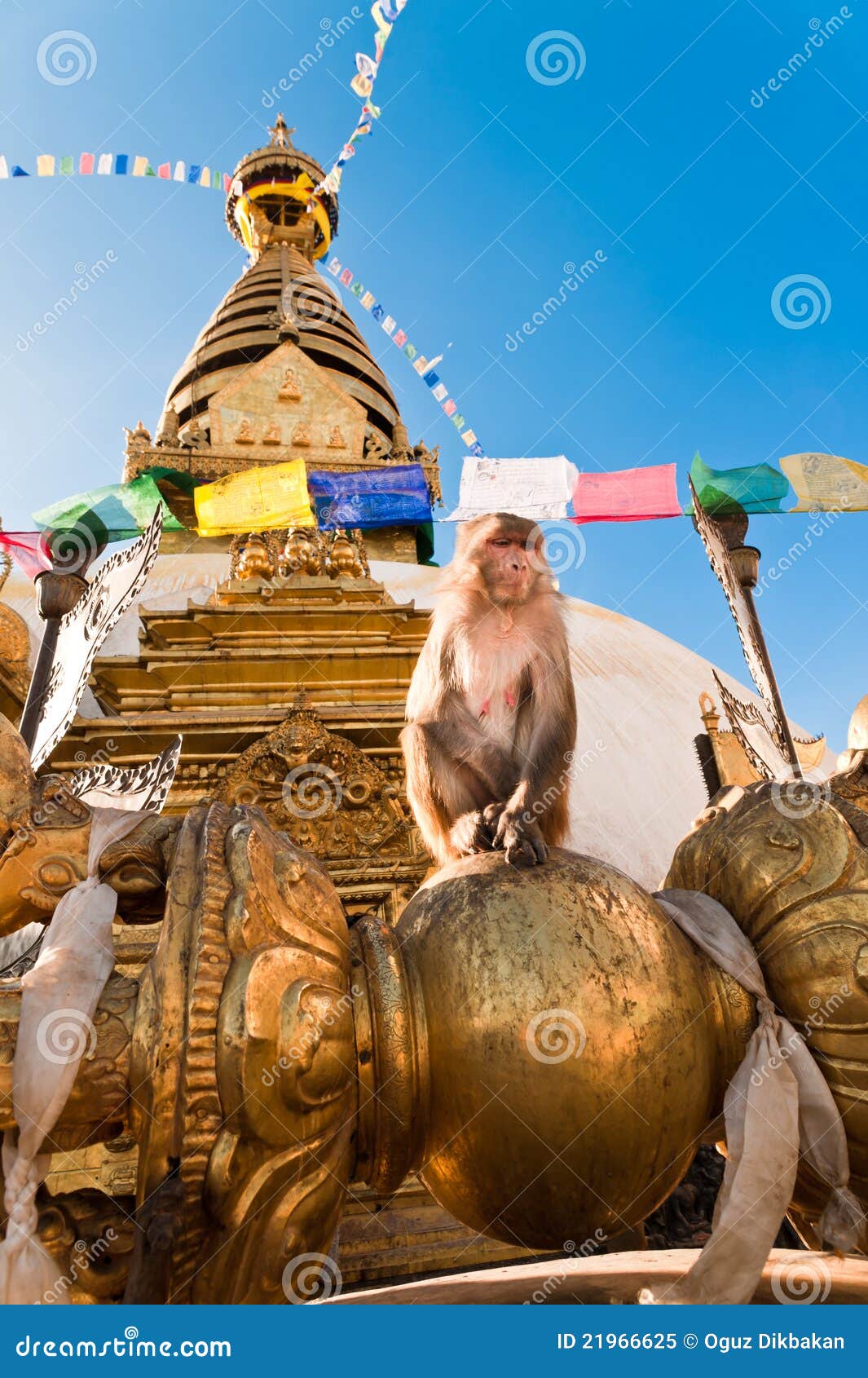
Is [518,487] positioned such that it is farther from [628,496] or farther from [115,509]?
[115,509]

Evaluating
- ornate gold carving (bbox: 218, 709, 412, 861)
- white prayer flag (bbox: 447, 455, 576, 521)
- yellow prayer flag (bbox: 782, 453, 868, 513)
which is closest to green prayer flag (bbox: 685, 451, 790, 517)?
yellow prayer flag (bbox: 782, 453, 868, 513)

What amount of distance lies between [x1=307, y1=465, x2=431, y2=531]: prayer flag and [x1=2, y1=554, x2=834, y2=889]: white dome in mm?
914

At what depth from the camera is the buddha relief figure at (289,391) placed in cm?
1316

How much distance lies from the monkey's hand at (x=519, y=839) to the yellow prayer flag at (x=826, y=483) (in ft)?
16.4

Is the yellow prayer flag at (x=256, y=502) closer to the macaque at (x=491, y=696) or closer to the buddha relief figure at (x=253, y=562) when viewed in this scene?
the buddha relief figure at (x=253, y=562)

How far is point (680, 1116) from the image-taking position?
1318mm

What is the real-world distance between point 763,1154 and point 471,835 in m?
0.87

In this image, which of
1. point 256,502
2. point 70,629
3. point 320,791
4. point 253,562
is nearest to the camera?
point 70,629

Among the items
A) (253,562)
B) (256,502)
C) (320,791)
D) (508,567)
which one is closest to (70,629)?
(320,791)

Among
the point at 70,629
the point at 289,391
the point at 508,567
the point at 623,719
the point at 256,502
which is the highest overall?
the point at 289,391

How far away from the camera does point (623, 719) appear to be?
23.2 feet

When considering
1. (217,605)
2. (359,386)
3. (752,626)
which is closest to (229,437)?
(359,386)

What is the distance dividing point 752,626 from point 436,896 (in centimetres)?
311

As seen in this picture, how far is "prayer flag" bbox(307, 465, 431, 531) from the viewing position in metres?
8.48
